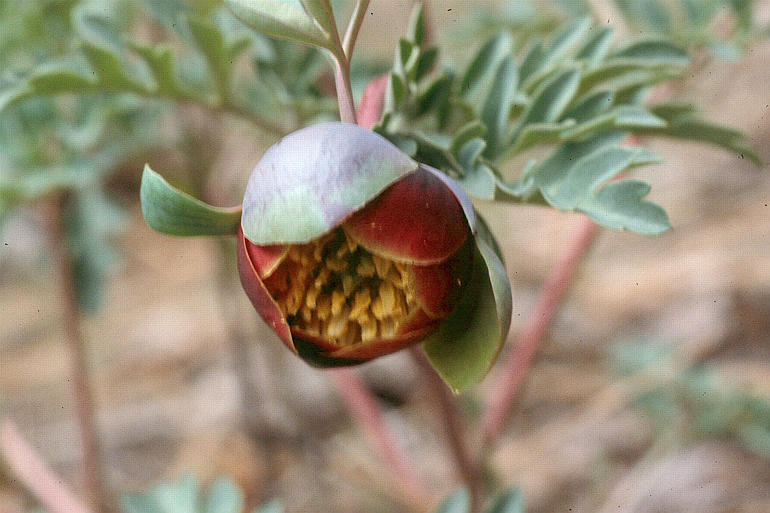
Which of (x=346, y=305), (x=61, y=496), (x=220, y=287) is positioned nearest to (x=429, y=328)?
(x=346, y=305)

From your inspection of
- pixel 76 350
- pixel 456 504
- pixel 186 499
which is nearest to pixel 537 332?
pixel 456 504

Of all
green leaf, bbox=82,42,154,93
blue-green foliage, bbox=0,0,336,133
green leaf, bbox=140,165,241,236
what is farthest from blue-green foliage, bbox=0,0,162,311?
green leaf, bbox=140,165,241,236

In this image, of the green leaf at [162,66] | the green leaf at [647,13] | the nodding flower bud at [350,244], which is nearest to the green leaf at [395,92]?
the nodding flower bud at [350,244]

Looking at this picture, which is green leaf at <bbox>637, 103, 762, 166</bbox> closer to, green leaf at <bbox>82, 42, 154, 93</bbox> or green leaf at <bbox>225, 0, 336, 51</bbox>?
green leaf at <bbox>225, 0, 336, 51</bbox>

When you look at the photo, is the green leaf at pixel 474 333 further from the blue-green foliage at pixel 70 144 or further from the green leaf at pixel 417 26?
the blue-green foliage at pixel 70 144

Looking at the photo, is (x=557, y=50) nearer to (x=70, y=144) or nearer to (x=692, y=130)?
(x=692, y=130)

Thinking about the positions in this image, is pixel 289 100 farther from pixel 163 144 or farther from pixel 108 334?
pixel 108 334

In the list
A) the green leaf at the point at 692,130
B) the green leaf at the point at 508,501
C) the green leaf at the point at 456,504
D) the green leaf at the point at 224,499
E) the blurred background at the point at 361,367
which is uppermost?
the green leaf at the point at 692,130
